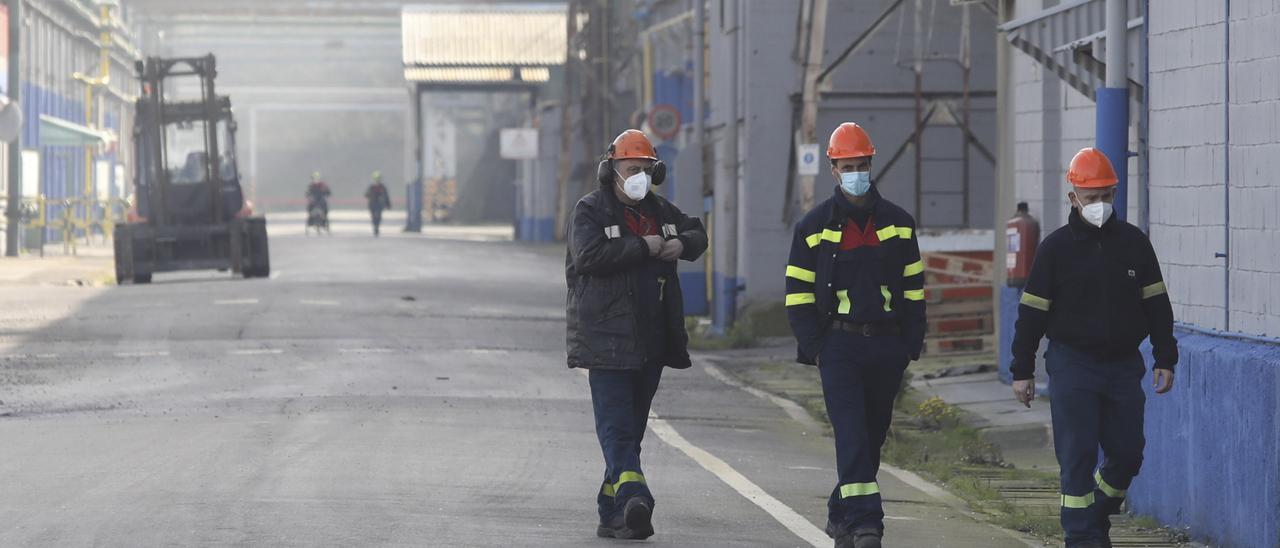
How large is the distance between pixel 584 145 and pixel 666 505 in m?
44.1

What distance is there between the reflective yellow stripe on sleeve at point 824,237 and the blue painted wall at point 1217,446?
1835 millimetres

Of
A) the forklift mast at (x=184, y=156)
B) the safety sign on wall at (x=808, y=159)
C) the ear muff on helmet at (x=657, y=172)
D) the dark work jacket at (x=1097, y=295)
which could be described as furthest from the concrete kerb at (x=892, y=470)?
the forklift mast at (x=184, y=156)

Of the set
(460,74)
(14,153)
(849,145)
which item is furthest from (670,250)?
(460,74)

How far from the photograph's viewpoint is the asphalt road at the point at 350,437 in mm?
9141

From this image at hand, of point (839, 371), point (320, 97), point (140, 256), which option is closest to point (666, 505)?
point (839, 371)

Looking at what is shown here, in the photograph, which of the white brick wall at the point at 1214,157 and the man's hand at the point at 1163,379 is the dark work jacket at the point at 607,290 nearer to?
the man's hand at the point at 1163,379

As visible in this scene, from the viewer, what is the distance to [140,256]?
30578 millimetres

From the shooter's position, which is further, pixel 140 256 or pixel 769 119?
pixel 140 256

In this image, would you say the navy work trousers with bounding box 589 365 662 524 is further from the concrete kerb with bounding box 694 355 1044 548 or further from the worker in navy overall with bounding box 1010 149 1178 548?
the concrete kerb with bounding box 694 355 1044 548

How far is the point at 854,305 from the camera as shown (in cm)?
831

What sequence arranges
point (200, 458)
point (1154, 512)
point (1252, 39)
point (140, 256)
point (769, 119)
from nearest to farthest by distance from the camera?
point (1252, 39), point (1154, 512), point (200, 458), point (769, 119), point (140, 256)

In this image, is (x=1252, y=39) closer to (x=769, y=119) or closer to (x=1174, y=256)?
(x=1174, y=256)

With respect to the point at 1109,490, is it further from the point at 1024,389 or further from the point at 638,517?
the point at 638,517

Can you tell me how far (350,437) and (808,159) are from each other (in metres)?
11.5
